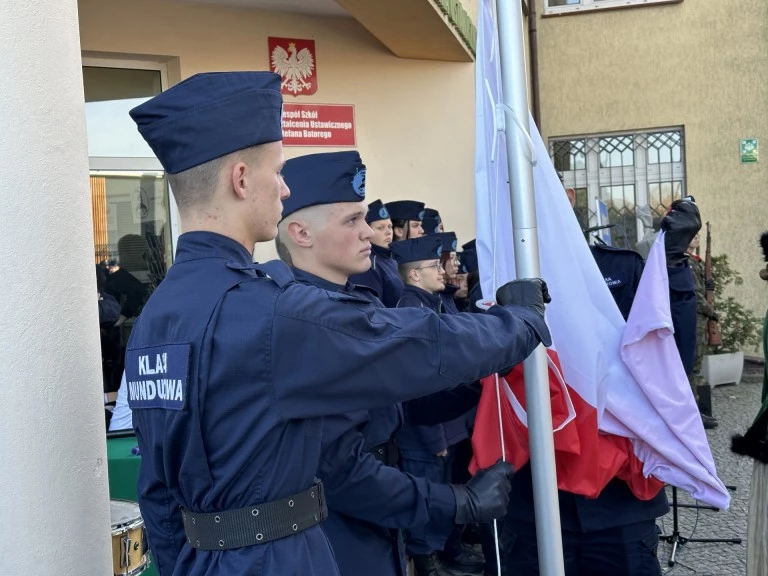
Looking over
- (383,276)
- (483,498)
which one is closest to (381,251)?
(383,276)

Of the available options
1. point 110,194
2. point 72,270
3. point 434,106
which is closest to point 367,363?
point 72,270

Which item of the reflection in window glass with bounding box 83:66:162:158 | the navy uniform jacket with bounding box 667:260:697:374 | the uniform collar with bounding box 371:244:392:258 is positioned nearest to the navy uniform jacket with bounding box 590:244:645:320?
the navy uniform jacket with bounding box 667:260:697:374

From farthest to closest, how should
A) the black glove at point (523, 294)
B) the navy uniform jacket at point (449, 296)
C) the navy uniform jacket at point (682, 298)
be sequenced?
1. the navy uniform jacket at point (449, 296)
2. the navy uniform jacket at point (682, 298)
3. the black glove at point (523, 294)

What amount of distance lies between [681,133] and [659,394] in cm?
1048

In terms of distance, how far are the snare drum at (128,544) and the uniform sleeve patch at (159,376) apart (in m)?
0.94

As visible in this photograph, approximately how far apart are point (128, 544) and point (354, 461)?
968mm

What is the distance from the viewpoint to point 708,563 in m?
4.71

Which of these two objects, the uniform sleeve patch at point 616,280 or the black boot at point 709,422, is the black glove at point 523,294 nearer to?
the uniform sleeve patch at point 616,280

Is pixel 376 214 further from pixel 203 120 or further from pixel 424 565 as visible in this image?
pixel 203 120

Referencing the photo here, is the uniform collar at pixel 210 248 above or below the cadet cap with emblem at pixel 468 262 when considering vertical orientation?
above

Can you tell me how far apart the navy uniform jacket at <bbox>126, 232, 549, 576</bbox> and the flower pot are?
8.82 m

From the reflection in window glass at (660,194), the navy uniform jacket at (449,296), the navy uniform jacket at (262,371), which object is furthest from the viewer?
the reflection in window glass at (660,194)

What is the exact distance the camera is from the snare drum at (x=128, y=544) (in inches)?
98.9

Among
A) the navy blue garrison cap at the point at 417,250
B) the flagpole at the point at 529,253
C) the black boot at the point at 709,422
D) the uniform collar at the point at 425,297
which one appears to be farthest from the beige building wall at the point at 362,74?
the flagpole at the point at 529,253
